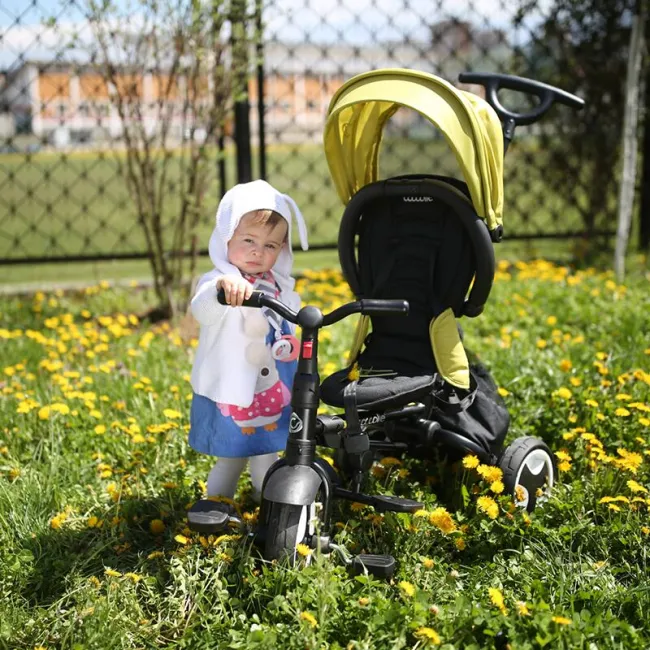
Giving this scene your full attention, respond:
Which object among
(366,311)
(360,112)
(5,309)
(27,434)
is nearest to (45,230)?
(5,309)

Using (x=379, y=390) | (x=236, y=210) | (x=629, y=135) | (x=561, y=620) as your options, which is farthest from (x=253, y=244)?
(x=629, y=135)

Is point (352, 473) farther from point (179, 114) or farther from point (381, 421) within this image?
point (179, 114)

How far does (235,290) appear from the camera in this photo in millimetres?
2238

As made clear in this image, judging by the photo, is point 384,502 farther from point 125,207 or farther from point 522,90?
point 125,207

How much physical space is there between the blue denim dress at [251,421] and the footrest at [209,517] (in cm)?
19

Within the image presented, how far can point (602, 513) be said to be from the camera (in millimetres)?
2584

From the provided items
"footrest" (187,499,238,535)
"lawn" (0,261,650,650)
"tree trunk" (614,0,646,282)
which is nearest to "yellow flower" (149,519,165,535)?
"lawn" (0,261,650,650)

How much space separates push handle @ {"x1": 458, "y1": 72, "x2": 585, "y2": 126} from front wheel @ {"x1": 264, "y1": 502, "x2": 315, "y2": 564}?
1.50 m

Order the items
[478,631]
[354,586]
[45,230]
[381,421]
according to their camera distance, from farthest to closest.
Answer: [45,230] < [381,421] < [354,586] < [478,631]

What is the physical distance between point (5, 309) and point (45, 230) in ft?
12.2

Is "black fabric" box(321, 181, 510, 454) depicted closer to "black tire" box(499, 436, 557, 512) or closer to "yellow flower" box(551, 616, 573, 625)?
"black tire" box(499, 436, 557, 512)

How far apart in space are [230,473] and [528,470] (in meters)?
0.90

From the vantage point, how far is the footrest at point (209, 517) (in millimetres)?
2271

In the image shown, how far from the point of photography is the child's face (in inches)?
96.9
